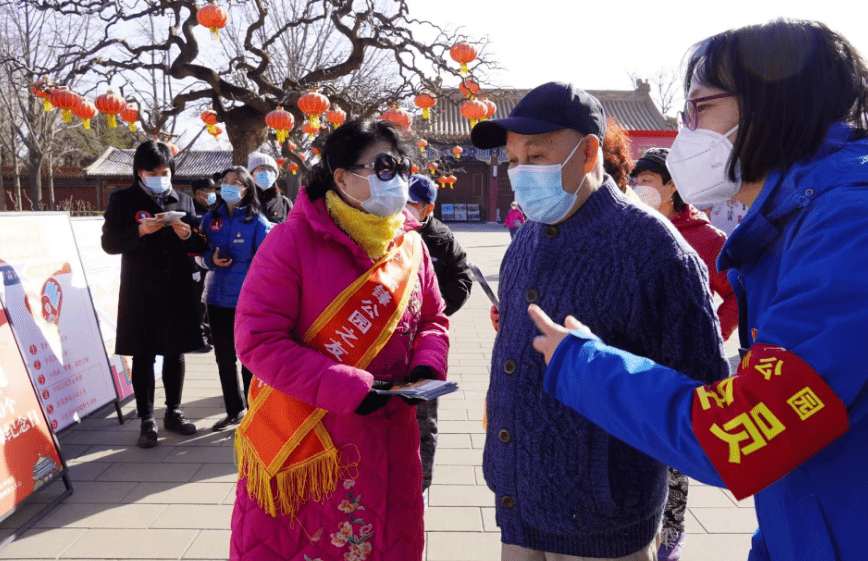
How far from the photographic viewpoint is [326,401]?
5.29ft

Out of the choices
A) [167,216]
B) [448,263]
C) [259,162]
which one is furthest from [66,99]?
[448,263]

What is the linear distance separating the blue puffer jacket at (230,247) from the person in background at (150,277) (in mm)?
147

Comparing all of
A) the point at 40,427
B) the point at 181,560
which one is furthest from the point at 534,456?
the point at 40,427

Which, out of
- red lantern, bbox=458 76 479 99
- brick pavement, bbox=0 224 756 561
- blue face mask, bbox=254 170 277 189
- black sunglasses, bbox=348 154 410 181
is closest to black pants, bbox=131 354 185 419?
brick pavement, bbox=0 224 756 561

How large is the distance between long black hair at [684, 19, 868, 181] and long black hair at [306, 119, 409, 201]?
1.21 m

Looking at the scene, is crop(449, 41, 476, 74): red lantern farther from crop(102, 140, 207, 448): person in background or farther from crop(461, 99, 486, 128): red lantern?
crop(102, 140, 207, 448): person in background

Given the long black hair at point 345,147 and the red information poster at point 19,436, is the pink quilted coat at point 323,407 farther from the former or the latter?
the red information poster at point 19,436

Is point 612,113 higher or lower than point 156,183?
higher

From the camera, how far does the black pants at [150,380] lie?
3809mm

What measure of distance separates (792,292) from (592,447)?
0.70 meters

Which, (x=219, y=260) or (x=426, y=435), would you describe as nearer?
(x=426, y=435)

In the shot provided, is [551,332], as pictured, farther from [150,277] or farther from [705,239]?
[150,277]

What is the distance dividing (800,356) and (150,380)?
3943 mm

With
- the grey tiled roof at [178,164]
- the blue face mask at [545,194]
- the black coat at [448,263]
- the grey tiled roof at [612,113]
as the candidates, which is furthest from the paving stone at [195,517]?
Answer: the grey tiled roof at [178,164]
